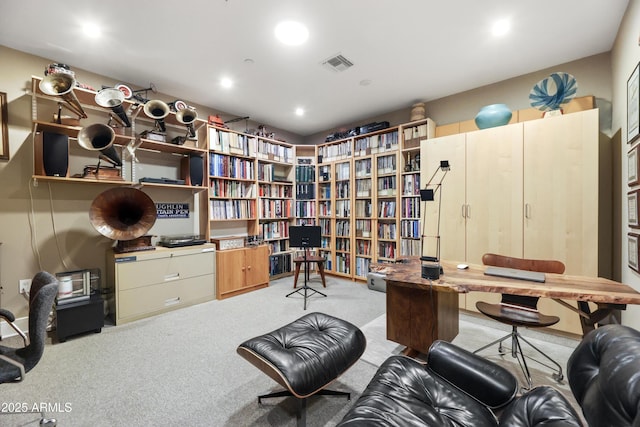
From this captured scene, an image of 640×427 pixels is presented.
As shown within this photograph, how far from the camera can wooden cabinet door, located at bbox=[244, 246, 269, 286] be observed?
3768mm

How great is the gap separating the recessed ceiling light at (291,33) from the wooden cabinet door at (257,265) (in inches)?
104

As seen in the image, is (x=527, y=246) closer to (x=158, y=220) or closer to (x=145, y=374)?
(x=145, y=374)

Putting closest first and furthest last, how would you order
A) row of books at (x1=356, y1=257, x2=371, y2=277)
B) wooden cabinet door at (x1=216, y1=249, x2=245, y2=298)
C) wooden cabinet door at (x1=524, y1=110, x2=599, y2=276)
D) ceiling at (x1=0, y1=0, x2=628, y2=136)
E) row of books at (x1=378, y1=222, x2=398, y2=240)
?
ceiling at (x1=0, y1=0, x2=628, y2=136) < wooden cabinet door at (x1=524, y1=110, x2=599, y2=276) < wooden cabinet door at (x1=216, y1=249, x2=245, y2=298) < row of books at (x1=378, y1=222, x2=398, y2=240) < row of books at (x1=356, y1=257, x2=371, y2=277)

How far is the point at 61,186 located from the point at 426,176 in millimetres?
4076

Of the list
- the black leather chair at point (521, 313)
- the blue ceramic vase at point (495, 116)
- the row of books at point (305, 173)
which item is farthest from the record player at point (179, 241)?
the blue ceramic vase at point (495, 116)

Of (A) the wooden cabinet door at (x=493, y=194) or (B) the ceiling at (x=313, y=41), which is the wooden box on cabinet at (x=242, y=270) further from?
(A) the wooden cabinet door at (x=493, y=194)

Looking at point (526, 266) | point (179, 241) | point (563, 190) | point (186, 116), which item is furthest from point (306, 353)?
point (186, 116)

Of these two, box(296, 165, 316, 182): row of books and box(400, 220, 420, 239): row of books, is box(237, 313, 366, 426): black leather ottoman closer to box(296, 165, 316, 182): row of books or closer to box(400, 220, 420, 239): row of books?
box(400, 220, 420, 239): row of books

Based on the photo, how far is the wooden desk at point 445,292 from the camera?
1.46m

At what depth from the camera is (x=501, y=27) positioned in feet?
7.21

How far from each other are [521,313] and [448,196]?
4.77 feet

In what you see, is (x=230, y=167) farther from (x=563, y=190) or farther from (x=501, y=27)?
(x=563, y=190)

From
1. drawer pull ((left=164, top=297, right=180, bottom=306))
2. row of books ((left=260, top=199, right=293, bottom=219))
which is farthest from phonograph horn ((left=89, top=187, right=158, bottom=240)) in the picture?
row of books ((left=260, top=199, right=293, bottom=219))

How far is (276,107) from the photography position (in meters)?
3.89
